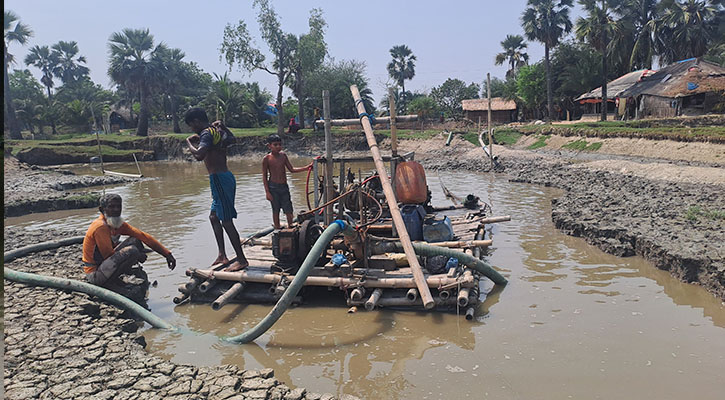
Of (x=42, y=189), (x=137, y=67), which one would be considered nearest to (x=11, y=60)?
(x=137, y=67)

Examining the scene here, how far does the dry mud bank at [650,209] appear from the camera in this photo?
705cm

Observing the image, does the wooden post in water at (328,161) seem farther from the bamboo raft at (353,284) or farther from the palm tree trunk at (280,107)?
the palm tree trunk at (280,107)

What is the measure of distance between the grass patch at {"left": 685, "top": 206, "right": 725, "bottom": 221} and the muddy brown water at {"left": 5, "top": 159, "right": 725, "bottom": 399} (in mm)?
1880

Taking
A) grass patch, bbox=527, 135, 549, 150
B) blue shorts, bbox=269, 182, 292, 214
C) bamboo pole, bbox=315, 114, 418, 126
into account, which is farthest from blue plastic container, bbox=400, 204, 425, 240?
grass patch, bbox=527, 135, 549, 150

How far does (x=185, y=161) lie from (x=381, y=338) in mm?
33982

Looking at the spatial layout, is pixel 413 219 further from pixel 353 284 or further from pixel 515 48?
pixel 515 48

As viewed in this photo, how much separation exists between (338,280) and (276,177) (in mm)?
2413

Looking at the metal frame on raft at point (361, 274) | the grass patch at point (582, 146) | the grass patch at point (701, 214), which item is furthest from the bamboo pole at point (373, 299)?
the grass patch at point (582, 146)

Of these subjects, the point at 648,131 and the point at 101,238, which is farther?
the point at 648,131

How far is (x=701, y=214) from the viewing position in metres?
9.16

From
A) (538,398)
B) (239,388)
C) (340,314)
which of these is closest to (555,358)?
(538,398)

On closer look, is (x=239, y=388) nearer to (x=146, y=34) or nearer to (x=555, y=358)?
(x=555, y=358)

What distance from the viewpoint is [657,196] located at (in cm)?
1199

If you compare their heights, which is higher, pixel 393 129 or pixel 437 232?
pixel 393 129
